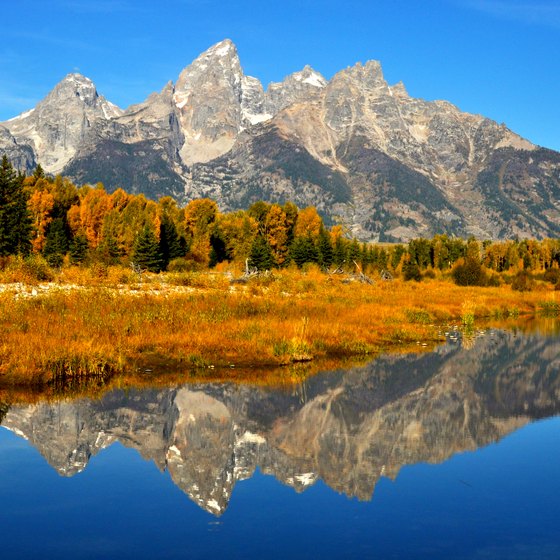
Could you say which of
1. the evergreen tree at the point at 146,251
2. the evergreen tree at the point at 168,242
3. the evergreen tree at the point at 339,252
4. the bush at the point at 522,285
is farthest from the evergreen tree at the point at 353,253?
the evergreen tree at the point at 146,251

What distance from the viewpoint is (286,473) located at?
1473 cm

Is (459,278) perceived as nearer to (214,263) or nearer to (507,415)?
(214,263)

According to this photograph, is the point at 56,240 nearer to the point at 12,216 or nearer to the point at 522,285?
the point at 12,216

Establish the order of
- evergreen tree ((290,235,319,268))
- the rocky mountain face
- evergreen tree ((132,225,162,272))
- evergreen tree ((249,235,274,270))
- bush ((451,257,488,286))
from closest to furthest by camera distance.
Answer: the rocky mountain face < evergreen tree ((132,225,162,272)) < bush ((451,257,488,286)) < evergreen tree ((249,235,274,270)) < evergreen tree ((290,235,319,268))

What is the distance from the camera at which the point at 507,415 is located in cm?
2086

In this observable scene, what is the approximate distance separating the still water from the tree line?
5139 cm

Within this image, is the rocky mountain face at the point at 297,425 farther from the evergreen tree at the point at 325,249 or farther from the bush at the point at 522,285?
the evergreen tree at the point at 325,249

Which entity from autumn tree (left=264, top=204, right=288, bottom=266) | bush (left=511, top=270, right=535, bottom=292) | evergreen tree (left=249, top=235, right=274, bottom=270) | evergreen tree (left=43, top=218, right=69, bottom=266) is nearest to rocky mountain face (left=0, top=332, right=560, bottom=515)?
bush (left=511, top=270, right=535, bottom=292)

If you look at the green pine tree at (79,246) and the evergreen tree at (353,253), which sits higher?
the evergreen tree at (353,253)

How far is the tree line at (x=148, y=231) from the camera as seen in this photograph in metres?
74.7

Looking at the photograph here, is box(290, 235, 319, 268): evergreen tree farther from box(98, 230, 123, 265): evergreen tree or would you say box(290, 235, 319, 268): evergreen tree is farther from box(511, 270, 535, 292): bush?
box(511, 270, 535, 292): bush

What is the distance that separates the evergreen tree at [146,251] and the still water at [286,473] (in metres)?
59.7

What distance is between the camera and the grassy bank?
23.3 meters

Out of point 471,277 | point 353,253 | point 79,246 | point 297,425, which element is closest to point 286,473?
point 297,425
